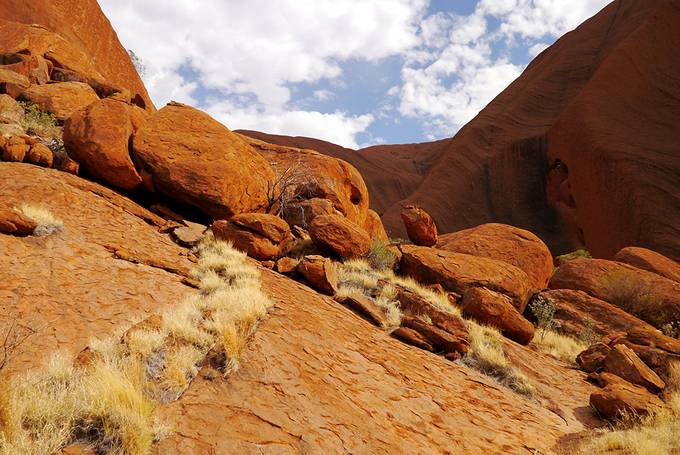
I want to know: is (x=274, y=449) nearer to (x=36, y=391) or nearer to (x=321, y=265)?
(x=36, y=391)

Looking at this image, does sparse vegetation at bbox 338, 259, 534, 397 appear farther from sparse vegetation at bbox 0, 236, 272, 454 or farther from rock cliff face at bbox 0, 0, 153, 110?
rock cliff face at bbox 0, 0, 153, 110

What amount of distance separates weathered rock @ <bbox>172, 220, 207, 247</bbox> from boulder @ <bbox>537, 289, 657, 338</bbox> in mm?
10031

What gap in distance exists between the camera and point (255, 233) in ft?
32.5

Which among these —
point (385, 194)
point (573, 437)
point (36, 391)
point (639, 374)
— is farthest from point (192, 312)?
point (385, 194)

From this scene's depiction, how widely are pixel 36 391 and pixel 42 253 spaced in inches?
142

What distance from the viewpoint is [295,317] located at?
245 inches

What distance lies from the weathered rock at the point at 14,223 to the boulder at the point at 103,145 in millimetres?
3577

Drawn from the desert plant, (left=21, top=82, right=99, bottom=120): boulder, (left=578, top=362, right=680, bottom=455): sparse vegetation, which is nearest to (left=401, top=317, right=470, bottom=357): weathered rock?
(left=578, top=362, right=680, bottom=455): sparse vegetation

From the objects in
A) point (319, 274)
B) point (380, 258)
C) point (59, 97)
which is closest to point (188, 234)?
point (319, 274)

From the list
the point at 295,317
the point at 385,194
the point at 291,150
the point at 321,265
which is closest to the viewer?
the point at 295,317

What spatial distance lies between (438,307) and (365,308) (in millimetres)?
2110

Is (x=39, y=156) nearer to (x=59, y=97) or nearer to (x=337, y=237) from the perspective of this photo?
(x=59, y=97)

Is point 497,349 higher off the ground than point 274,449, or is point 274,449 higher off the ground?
point 497,349

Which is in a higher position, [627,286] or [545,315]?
[627,286]
